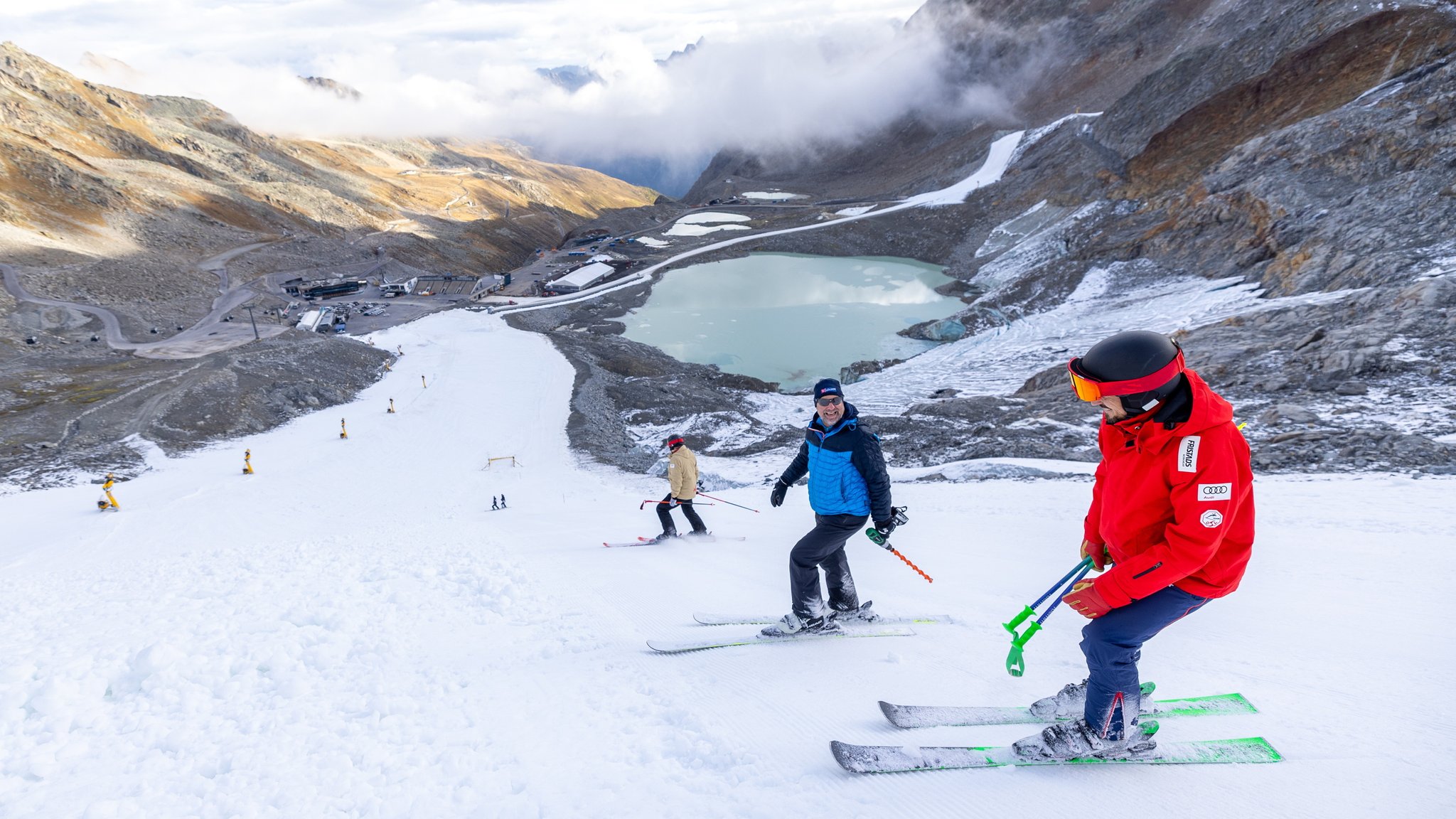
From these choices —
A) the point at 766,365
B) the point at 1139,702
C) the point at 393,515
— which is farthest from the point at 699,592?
the point at 766,365

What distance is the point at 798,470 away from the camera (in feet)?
19.6

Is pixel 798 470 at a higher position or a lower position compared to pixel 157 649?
higher

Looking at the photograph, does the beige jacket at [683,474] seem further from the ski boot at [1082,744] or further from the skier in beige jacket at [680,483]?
the ski boot at [1082,744]

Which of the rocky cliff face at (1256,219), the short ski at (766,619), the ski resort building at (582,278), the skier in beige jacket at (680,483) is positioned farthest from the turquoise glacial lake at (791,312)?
the short ski at (766,619)

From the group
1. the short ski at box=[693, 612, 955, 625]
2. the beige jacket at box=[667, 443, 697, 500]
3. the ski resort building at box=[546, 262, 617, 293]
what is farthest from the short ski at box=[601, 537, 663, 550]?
the ski resort building at box=[546, 262, 617, 293]

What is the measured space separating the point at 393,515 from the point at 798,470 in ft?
41.9

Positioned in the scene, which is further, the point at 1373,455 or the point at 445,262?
the point at 445,262

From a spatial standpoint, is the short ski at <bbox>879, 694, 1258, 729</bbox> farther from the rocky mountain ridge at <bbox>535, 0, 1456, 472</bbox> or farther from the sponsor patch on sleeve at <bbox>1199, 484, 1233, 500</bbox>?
the rocky mountain ridge at <bbox>535, 0, 1456, 472</bbox>

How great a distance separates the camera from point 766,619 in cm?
666

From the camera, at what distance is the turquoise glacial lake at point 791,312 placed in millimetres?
41531

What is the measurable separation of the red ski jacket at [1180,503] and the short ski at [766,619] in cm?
289

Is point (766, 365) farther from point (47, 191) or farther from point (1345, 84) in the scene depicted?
point (47, 191)

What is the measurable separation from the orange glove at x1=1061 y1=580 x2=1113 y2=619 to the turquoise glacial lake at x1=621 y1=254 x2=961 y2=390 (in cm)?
3293

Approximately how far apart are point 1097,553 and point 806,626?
9.01 feet
